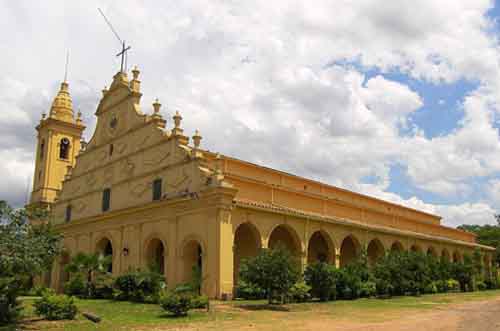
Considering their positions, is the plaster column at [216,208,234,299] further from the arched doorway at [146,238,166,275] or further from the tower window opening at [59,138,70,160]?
the tower window opening at [59,138,70,160]

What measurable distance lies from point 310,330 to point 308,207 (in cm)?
1855

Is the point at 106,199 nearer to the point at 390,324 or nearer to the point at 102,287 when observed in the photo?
the point at 102,287

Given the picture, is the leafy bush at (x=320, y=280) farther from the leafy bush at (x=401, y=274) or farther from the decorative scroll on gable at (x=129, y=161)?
the decorative scroll on gable at (x=129, y=161)

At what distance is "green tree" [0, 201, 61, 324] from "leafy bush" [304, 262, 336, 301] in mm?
12949

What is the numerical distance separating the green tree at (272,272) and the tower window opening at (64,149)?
27603mm

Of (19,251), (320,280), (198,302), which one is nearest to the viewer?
(19,251)

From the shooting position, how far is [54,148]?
141 feet

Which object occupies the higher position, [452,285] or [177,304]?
[452,285]

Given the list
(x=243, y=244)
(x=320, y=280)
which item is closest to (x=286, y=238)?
(x=243, y=244)

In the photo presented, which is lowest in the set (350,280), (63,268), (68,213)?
(350,280)

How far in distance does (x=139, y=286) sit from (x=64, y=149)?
964 inches

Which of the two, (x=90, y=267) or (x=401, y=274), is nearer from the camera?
(x=90, y=267)

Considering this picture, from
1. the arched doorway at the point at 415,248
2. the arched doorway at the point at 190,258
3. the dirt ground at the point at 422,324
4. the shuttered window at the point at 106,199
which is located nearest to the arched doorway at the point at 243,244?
the arched doorway at the point at 190,258

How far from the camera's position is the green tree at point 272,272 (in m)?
20.8
